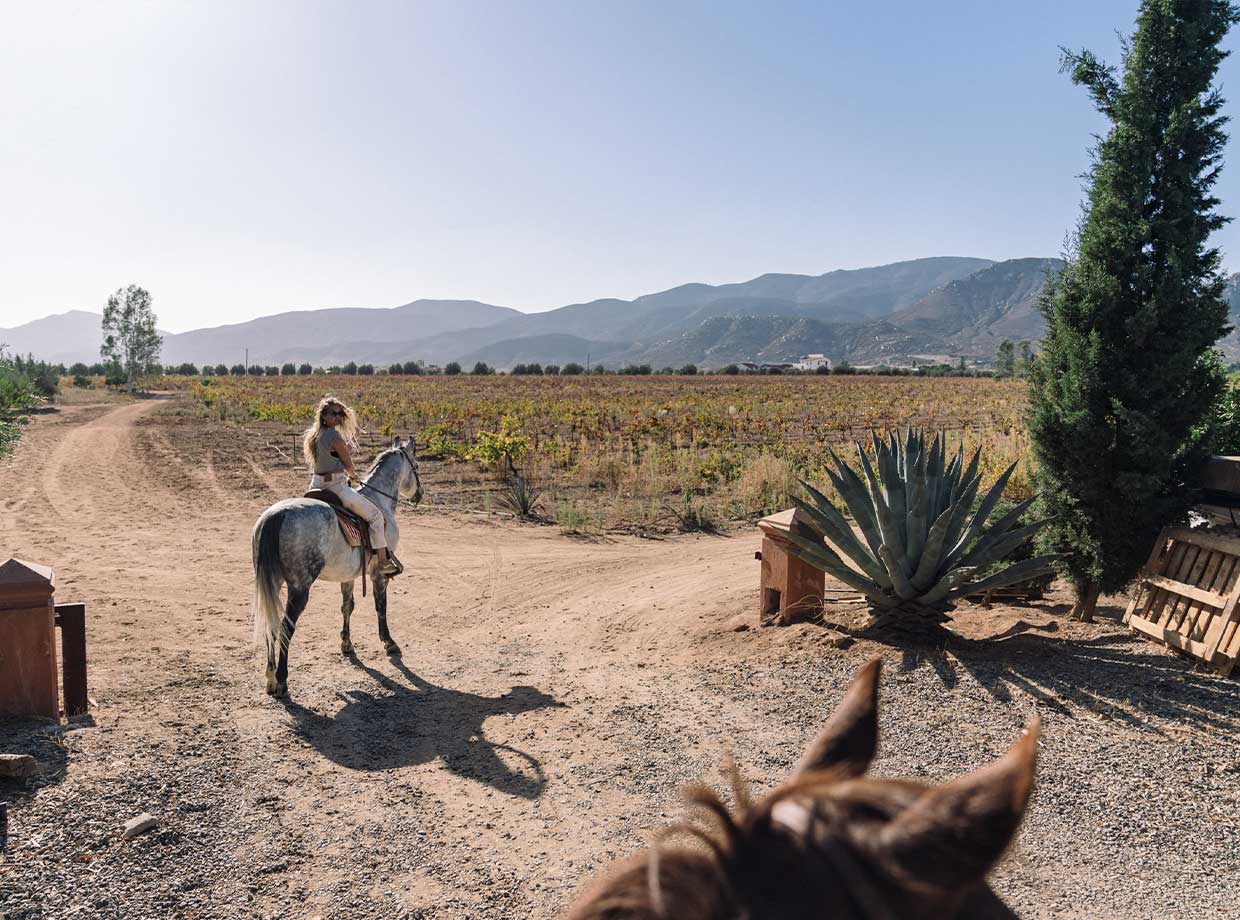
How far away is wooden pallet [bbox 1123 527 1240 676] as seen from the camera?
542 cm

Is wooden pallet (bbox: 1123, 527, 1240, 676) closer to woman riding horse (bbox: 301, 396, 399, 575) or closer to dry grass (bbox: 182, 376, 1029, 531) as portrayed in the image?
dry grass (bbox: 182, 376, 1029, 531)

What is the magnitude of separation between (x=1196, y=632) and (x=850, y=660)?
237 cm

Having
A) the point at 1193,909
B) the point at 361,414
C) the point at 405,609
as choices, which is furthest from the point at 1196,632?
the point at 361,414

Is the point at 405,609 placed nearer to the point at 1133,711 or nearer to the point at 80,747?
the point at 80,747

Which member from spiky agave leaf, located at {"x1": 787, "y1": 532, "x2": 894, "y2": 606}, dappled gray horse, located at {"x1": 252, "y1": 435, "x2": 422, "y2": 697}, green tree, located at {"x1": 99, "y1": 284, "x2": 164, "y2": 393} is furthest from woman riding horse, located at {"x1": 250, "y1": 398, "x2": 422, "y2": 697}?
green tree, located at {"x1": 99, "y1": 284, "x2": 164, "y2": 393}

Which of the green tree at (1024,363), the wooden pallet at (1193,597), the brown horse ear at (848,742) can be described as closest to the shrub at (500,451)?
the green tree at (1024,363)

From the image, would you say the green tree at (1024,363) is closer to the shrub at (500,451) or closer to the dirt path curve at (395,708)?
the dirt path curve at (395,708)

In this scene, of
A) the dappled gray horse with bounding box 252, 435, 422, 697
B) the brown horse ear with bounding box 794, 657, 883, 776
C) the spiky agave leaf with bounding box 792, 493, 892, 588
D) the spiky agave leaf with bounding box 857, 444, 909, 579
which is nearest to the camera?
the brown horse ear with bounding box 794, 657, 883, 776

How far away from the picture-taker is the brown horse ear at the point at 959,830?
2.54 feet

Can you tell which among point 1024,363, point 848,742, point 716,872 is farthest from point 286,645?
point 1024,363

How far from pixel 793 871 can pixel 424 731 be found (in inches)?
203

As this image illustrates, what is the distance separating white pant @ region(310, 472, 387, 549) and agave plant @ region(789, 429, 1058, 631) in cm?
366

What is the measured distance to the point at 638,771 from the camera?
4730 mm

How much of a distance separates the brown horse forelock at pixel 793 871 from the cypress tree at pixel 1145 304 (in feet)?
20.5
